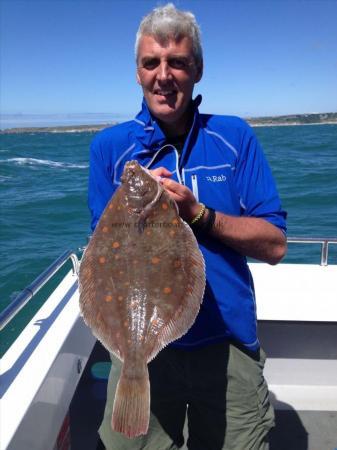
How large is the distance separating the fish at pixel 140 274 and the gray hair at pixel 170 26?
0.72 m

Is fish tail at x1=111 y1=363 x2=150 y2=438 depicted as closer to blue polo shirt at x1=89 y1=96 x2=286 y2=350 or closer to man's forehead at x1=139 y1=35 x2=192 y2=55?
blue polo shirt at x1=89 y1=96 x2=286 y2=350

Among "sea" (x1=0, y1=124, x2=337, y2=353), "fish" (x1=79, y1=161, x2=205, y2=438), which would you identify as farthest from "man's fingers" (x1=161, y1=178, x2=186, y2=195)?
"sea" (x1=0, y1=124, x2=337, y2=353)

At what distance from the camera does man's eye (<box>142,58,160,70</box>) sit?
87.4 inches

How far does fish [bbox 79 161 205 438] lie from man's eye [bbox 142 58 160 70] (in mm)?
579

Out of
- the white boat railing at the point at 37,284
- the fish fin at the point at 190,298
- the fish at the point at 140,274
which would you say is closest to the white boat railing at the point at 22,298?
the white boat railing at the point at 37,284

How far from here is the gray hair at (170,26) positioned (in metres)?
2.17

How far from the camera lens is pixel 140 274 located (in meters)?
2.03

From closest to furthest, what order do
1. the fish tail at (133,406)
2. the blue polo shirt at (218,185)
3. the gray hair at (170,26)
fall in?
the fish tail at (133,406) → the gray hair at (170,26) → the blue polo shirt at (218,185)

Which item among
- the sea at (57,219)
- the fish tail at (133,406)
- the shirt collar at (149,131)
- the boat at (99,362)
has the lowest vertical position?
the sea at (57,219)

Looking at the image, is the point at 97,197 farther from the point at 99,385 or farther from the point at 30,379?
the point at 99,385

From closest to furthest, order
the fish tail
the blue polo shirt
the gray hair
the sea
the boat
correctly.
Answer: the fish tail → the gray hair → the blue polo shirt → the boat → the sea

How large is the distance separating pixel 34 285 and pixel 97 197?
946 millimetres

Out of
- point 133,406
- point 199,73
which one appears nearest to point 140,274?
point 133,406

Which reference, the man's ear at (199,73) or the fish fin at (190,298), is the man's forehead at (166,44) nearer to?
the man's ear at (199,73)
